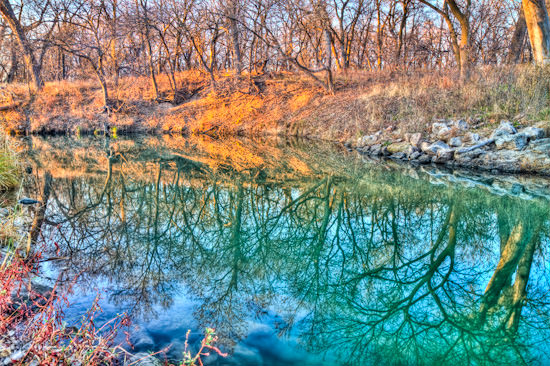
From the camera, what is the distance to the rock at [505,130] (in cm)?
986

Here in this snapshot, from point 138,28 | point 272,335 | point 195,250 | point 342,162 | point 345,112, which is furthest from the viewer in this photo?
point 138,28

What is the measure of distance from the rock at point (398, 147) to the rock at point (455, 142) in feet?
4.66

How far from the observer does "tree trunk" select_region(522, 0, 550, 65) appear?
12789 millimetres

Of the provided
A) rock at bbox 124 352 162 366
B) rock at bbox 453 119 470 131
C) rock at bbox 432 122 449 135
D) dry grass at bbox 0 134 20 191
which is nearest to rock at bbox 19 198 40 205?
dry grass at bbox 0 134 20 191

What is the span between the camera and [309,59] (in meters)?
27.8

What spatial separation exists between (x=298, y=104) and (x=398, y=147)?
9.62 m

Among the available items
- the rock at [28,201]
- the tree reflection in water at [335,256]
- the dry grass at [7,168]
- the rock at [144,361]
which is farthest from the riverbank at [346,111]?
the rock at [144,361]

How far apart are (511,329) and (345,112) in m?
15.5

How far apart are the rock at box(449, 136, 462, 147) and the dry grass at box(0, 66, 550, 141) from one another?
111 centimetres

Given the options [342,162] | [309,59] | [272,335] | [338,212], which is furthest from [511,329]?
[309,59]

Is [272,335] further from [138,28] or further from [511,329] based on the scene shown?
[138,28]

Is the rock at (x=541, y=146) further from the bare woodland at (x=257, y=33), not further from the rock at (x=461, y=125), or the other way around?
the bare woodland at (x=257, y=33)

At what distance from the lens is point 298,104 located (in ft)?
69.7

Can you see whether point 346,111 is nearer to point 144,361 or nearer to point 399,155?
point 399,155
